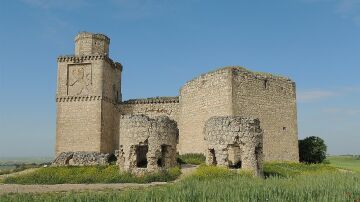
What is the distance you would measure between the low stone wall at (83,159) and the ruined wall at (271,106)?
8.65 m

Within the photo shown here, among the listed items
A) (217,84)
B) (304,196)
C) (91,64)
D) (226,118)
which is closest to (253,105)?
(217,84)

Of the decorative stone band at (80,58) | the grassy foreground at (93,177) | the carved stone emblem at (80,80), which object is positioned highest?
the decorative stone band at (80,58)

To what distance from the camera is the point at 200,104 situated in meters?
31.5

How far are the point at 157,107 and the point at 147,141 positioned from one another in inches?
629

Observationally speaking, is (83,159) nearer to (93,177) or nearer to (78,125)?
(93,177)

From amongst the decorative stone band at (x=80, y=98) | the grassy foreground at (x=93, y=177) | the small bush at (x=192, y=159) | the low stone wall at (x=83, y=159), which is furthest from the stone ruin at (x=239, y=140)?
the decorative stone band at (x=80, y=98)

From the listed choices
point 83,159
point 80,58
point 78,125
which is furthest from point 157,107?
point 83,159

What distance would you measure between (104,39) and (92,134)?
7.91 m

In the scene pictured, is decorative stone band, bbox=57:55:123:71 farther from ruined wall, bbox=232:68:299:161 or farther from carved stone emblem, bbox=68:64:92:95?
ruined wall, bbox=232:68:299:161

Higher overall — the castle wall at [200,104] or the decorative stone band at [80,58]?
the decorative stone band at [80,58]

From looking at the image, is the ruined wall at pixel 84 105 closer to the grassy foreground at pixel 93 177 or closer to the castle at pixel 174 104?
the castle at pixel 174 104

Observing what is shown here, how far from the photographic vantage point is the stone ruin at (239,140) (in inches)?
744

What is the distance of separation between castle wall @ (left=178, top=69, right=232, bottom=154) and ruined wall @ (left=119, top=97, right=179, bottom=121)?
122 cm

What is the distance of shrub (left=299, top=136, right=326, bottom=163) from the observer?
3447cm
